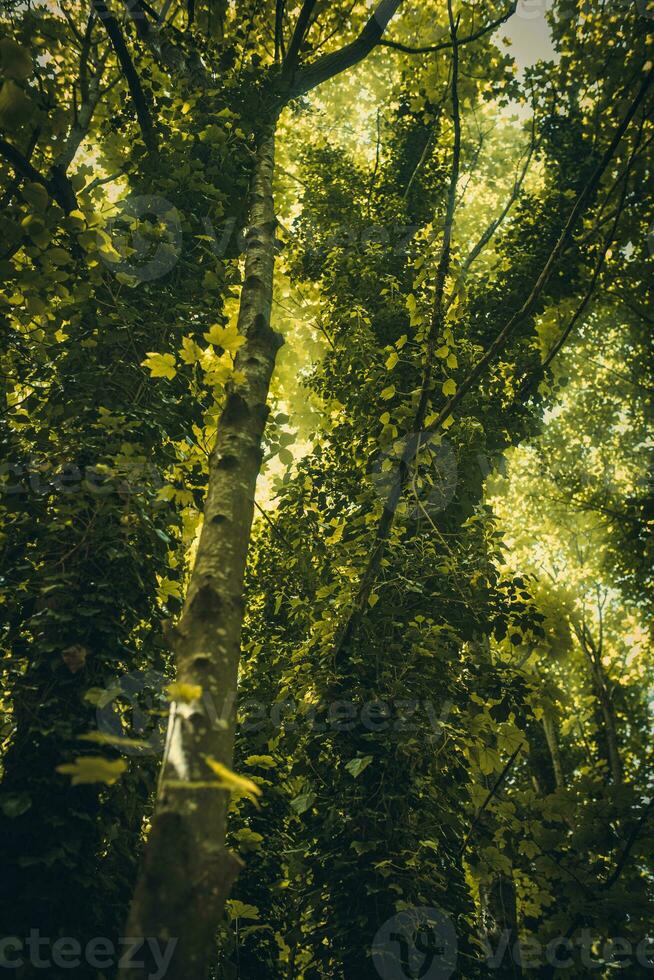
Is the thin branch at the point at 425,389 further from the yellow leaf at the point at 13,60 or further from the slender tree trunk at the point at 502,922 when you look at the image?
the slender tree trunk at the point at 502,922

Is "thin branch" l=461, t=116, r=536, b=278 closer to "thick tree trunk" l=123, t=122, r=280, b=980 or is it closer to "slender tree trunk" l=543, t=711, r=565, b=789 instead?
"thick tree trunk" l=123, t=122, r=280, b=980

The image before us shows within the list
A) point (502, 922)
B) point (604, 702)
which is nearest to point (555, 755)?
point (604, 702)

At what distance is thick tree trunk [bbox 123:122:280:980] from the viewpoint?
1060 millimetres

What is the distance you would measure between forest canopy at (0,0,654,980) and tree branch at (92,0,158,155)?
0.05 metres

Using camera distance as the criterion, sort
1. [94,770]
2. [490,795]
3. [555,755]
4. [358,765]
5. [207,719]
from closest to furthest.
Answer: [94,770]
[207,719]
[358,765]
[490,795]
[555,755]

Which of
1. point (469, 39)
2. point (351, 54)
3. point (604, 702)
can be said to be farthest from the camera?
point (604, 702)

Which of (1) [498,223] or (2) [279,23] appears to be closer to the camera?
(2) [279,23]

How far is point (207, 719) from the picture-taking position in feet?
4.24

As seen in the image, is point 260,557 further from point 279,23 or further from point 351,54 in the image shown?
point 279,23

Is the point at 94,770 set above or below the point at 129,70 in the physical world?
below

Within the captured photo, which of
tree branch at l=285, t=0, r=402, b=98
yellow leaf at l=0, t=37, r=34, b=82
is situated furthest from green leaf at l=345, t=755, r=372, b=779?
tree branch at l=285, t=0, r=402, b=98

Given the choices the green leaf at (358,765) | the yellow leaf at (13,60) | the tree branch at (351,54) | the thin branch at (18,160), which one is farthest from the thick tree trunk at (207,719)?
the tree branch at (351,54)

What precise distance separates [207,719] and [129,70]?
415 cm

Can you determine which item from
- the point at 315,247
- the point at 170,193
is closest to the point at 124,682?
the point at 170,193
